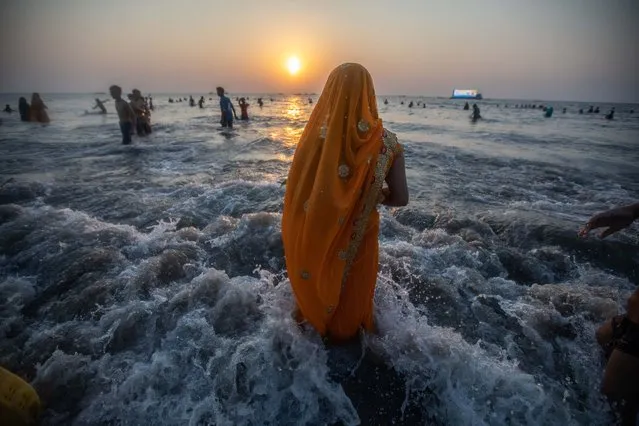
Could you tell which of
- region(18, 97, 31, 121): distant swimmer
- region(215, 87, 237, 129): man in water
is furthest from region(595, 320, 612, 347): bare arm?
region(18, 97, 31, 121): distant swimmer

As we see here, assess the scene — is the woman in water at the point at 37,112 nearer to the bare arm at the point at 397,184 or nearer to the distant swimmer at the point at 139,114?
the distant swimmer at the point at 139,114

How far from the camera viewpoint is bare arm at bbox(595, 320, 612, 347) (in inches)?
95.1

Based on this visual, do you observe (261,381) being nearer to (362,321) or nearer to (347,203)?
(362,321)

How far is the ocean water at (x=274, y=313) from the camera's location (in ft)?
7.06

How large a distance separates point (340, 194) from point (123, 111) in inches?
480

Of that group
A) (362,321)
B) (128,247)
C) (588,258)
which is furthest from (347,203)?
(588,258)

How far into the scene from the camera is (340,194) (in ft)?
6.09

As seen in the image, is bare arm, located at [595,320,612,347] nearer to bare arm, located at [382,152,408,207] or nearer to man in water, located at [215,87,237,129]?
bare arm, located at [382,152,408,207]

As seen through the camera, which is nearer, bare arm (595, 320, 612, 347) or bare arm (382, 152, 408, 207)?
bare arm (382, 152, 408, 207)

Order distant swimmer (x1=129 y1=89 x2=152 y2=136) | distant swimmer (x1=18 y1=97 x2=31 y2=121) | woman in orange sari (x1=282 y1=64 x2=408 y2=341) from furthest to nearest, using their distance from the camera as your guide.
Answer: distant swimmer (x1=18 y1=97 x2=31 y2=121)
distant swimmer (x1=129 y1=89 x2=152 y2=136)
woman in orange sari (x1=282 y1=64 x2=408 y2=341)

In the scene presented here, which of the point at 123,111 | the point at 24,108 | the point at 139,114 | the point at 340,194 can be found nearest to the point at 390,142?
the point at 340,194

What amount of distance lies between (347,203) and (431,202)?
5040 millimetres

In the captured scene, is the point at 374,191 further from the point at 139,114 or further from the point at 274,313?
the point at 139,114

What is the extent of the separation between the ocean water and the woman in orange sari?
0.58 meters
